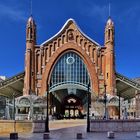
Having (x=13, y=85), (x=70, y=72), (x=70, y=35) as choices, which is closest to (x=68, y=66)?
(x=70, y=72)

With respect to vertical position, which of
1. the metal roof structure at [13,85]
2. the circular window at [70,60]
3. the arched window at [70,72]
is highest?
the circular window at [70,60]

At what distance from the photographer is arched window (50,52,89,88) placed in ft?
258

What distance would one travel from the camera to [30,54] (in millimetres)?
78875

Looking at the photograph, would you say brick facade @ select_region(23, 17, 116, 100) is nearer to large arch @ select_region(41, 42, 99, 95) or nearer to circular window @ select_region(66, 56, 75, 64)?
large arch @ select_region(41, 42, 99, 95)

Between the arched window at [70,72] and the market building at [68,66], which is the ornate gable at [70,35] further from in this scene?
the arched window at [70,72]

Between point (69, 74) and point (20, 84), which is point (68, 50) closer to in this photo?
point (69, 74)

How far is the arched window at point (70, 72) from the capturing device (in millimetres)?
78750

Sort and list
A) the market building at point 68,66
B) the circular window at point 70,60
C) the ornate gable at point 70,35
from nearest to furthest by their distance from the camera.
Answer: the market building at point 68,66 → the circular window at point 70,60 → the ornate gable at point 70,35

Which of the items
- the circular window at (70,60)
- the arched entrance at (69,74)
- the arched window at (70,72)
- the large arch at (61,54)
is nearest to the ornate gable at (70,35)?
the large arch at (61,54)

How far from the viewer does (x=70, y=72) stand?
7906 cm

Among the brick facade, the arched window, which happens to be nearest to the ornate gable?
the brick facade

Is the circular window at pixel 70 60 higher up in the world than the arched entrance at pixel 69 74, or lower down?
higher up

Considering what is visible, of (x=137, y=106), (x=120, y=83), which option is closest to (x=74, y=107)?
(x=120, y=83)

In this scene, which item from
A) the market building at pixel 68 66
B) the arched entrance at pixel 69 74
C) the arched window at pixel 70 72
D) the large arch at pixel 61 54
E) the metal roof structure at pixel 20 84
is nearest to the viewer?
the metal roof structure at pixel 20 84
